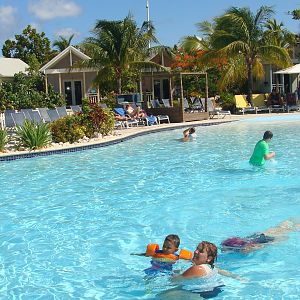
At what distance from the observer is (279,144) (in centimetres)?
1495

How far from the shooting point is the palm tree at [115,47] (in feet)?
85.4

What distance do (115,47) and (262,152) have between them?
16649 mm

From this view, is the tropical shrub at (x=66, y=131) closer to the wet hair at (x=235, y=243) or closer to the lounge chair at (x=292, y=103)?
the wet hair at (x=235, y=243)

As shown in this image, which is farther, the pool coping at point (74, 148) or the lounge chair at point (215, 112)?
the lounge chair at point (215, 112)

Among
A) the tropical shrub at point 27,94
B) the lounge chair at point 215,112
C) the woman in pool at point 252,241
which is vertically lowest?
the woman in pool at point 252,241

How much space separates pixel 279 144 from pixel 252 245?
9438mm

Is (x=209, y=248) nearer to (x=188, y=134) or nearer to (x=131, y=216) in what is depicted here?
(x=131, y=216)

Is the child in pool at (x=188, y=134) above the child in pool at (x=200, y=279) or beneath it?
above

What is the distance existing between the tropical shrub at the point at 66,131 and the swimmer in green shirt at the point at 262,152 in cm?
686

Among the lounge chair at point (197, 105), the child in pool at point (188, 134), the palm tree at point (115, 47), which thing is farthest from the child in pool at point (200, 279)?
the palm tree at point (115, 47)

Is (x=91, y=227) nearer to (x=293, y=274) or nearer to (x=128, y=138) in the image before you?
(x=293, y=274)

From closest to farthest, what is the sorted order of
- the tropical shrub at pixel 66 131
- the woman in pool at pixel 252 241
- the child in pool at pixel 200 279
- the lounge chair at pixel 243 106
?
the child in pool at pixel 200 279 < the woman in pool at pixel 252 241 < the tropical shrub at pixel 66 131 < the lounge chair at pixel 243 106

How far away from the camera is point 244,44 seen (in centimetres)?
2675

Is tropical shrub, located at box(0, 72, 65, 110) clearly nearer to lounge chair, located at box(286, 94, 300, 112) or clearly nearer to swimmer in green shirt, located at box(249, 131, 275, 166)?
lounge chair, located at box(286, 94, 300, 112)
